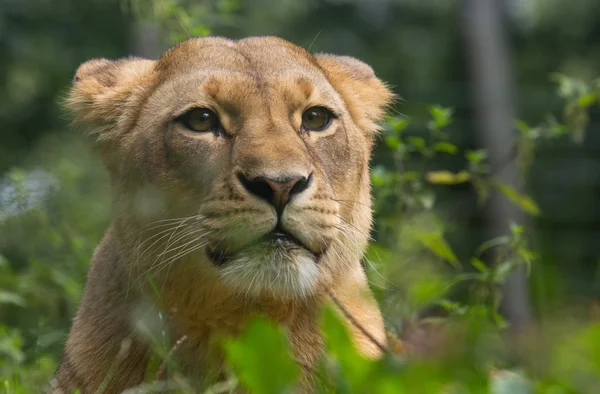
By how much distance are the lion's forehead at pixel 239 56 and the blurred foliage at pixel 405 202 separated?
56 centimetres

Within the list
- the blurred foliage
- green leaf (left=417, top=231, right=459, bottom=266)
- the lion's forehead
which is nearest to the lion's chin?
the blurred foliage

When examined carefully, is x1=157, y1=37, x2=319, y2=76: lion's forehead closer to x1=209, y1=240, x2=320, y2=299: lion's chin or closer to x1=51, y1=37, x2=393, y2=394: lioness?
x1=51, y1=37, x2=393, y2=394: lioness

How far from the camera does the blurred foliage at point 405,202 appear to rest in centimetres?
142

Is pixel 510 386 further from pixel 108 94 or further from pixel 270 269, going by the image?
pixel 108 94

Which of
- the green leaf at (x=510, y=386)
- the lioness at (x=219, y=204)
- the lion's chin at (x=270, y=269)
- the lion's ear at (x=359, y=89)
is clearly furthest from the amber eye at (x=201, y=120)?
the green leaf at (x=510, y=386)

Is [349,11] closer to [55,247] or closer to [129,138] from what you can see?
[55,247]

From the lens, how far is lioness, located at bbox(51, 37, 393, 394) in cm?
249

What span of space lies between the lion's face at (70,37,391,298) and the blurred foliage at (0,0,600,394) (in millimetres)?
251

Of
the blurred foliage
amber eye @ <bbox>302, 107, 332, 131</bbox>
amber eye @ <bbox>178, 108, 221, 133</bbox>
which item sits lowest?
the blurred foliage

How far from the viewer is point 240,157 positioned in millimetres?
2559

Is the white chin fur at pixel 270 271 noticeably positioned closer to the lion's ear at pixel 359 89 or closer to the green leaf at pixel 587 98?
the lion's ear at pixel 359 89

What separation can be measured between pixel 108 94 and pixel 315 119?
26.6 inches

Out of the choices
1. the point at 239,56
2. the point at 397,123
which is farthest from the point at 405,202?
the point at 239,56

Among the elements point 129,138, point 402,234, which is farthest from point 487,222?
point 129,138
